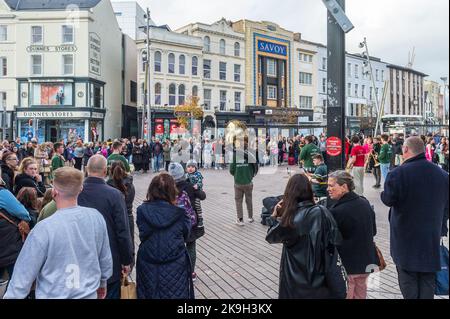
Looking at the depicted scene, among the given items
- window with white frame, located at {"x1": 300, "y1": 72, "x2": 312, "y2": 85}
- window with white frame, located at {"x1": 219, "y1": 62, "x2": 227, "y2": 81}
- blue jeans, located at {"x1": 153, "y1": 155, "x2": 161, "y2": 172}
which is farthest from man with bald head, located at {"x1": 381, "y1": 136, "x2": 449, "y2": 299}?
window with white frame, located at {"x1": 300, "y1": 72, "x2": 312, "y2": 85}

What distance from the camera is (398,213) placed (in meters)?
3.53

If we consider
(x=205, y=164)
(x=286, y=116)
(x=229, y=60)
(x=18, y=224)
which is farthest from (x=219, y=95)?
(x=18, y=224)

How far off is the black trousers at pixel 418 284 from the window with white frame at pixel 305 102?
45804 millimetres

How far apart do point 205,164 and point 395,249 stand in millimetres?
19342

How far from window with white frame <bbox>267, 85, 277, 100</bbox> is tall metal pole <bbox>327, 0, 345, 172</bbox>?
4147 cm

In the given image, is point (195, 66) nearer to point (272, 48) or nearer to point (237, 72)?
point (237, 72)

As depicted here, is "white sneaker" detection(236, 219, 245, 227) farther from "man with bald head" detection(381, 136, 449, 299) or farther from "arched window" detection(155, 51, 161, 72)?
"arched window" detection(155, 51, 161, 72)

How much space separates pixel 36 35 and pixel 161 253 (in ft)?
113

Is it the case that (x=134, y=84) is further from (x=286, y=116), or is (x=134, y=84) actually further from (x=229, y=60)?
(x=286, y=116)

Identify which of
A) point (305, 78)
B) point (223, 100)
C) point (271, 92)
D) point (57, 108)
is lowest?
point (57, 108)

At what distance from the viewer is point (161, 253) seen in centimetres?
364

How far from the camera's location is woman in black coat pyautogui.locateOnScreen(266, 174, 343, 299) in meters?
3.11

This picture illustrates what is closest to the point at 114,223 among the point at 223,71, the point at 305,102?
the point at 223,71

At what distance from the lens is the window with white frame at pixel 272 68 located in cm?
4538
